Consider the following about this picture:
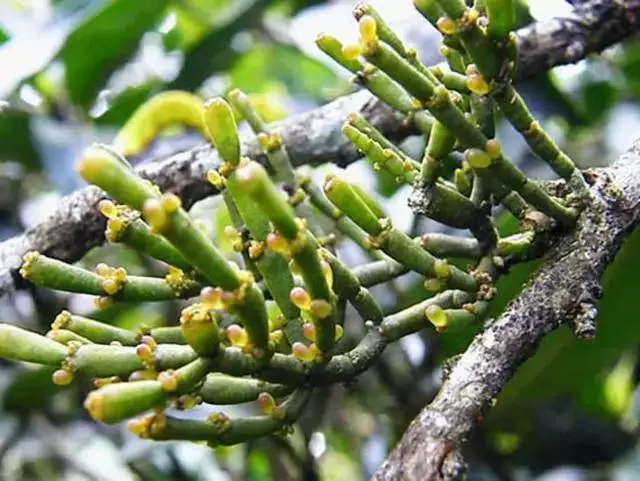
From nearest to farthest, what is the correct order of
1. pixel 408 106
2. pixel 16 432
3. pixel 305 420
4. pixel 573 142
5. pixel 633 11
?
pixel 408 106, pixel 633 11, pixel 305 420, pixel 16 432, pixel 573 142

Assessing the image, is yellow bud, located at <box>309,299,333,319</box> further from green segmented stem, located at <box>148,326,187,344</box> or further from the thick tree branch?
the thick tree branch

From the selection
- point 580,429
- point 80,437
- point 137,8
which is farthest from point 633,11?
point 80,437

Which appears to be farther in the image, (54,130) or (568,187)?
(54,130)

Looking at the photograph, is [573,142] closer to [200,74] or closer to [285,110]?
[285,110]

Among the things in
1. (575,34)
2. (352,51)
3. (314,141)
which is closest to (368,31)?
(352,51)

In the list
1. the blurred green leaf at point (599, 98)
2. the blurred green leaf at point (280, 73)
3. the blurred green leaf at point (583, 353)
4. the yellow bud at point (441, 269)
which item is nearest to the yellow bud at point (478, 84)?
the yellow bud at point (441, 269)

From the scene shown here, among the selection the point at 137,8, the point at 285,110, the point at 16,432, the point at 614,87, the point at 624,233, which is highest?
the point at 624,233
